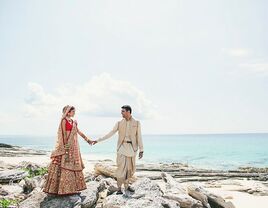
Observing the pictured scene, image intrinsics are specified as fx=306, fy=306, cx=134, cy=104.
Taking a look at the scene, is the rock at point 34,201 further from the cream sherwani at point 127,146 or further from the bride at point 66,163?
Result: the cream sherwani at point 127,146

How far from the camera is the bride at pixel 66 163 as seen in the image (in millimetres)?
7152

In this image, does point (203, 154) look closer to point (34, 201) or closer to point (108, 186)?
point (108, 186)

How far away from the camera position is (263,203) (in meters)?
10.3

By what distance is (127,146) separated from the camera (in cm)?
791

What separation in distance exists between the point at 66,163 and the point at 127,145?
1611mm

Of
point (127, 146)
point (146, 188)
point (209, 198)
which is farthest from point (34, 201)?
point (209, 198)

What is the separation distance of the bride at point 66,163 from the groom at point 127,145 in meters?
1.01

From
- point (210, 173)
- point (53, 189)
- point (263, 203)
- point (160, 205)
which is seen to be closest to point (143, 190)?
point (160, 205)

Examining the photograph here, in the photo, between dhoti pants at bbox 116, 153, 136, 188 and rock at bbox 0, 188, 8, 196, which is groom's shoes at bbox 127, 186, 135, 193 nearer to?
dhoti pants at bbox 116, 153, 136, 188

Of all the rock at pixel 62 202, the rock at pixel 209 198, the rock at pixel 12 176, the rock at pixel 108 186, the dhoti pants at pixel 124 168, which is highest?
the dhoti pants at pixel 124 168

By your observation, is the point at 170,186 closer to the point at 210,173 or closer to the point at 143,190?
the point at 143,190

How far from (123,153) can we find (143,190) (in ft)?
3.57

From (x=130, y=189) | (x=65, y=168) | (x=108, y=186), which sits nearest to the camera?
(x=65, y=168)

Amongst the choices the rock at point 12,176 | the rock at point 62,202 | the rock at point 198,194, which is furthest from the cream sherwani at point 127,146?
the rock at point 12,176
